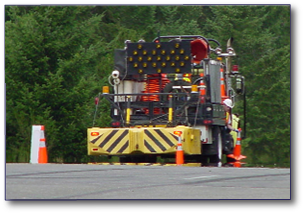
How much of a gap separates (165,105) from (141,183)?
269 inches

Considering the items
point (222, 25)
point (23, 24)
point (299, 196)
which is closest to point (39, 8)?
point (23, 24)

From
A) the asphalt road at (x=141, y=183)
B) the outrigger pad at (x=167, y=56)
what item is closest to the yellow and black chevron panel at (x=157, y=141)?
the outrigger pad at (x=167, y=56)

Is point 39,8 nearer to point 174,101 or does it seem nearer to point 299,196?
point 174,101

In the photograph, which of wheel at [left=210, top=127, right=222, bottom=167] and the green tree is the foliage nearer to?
the green tree

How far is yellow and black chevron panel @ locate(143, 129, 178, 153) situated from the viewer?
1558cm

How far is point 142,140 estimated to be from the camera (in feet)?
51.3

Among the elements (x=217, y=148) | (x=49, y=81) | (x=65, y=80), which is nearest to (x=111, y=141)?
(x=217, y=148)

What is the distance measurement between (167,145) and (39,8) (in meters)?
12.8

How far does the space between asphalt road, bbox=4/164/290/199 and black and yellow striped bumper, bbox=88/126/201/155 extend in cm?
309

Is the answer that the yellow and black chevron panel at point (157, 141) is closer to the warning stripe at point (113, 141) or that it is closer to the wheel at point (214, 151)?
the warning stripe at point (113, 141)

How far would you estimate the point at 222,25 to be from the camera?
1382 inches

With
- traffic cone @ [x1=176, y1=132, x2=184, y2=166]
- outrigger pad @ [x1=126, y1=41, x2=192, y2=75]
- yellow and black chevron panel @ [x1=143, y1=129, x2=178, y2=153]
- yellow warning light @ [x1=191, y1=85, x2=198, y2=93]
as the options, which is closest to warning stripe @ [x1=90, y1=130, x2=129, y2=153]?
yellow and black chevron panel @ [x1=143, y1=129, x2=178, y2=153]

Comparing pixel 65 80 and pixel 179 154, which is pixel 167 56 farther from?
pixel 65 80

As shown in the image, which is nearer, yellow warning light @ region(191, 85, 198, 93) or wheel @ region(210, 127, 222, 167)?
yellow warning light @ region(191, 85, 198, 93)
